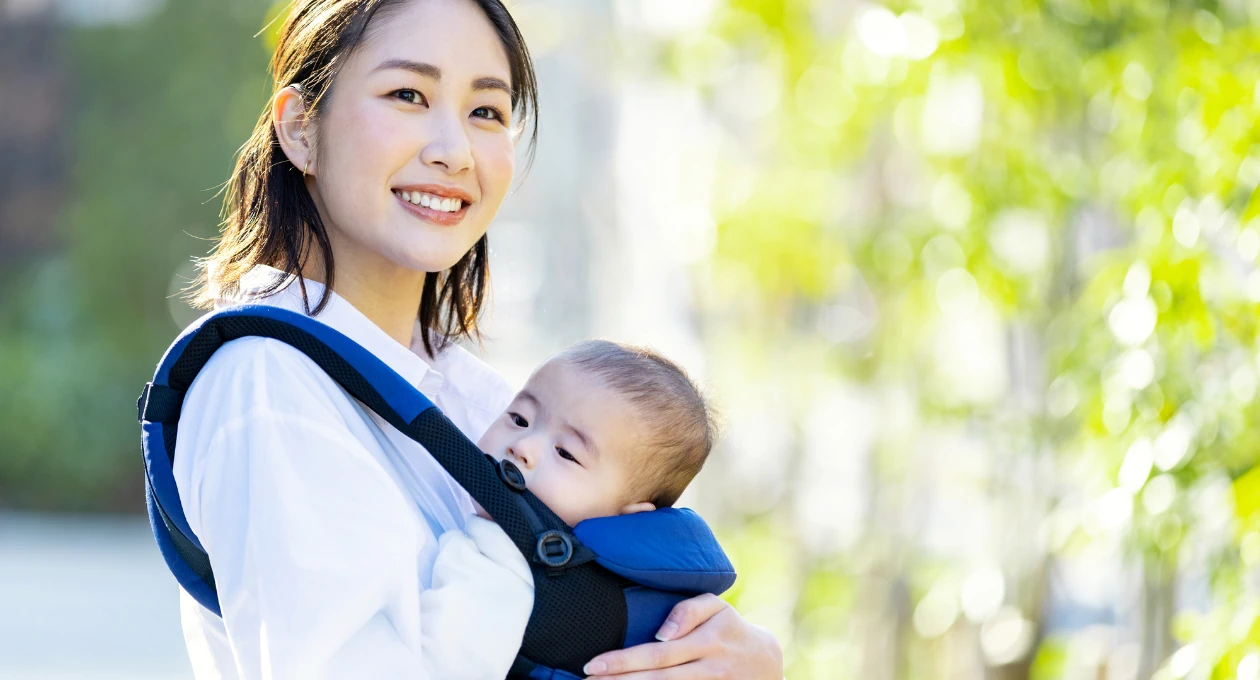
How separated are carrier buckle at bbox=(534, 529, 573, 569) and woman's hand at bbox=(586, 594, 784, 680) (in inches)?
4.4

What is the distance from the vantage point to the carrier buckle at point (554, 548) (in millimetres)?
1227

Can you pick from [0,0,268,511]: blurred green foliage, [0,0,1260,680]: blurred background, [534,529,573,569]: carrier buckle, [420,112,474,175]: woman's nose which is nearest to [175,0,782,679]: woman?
[420,112,474,175]: woman's nose

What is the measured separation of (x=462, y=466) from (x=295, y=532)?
0.19 metres

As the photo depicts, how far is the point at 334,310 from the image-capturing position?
1.48 metres

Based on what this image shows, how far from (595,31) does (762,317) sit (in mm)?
1302

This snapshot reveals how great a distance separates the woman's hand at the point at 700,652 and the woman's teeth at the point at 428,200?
0.54 meters

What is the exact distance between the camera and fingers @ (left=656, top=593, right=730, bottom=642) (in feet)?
4.43

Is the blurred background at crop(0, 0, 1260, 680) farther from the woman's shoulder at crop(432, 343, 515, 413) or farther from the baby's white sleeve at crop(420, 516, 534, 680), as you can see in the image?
the baby's white sleeve at crop(420, 516, 534, 680)

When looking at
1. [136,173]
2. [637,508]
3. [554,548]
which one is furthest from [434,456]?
[136,173]

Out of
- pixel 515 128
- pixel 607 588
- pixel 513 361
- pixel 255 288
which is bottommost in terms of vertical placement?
pixel 513 361

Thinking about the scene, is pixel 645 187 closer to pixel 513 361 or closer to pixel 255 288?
pixel 255 288

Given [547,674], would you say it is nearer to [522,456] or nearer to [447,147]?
[522,456]

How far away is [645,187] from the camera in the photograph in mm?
5758

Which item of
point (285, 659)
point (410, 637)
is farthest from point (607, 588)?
point (285, 659)
